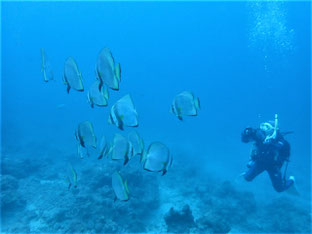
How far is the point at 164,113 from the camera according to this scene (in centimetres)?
8756

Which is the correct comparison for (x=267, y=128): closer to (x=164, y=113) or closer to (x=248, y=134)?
(x=248, y=134)

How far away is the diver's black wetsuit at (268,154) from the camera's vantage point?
321 inches

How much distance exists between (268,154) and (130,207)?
5364mm

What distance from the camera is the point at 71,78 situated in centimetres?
255

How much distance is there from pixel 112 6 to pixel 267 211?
128323 mm

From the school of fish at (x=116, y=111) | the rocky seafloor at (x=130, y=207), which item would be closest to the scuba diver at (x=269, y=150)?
the rocky seafloor at (x=130, y=207)

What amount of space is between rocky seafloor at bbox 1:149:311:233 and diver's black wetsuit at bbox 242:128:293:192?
5.74 feet

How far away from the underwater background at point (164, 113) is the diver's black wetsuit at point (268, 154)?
1.80 metres

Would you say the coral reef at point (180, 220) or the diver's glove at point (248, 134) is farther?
the diver's glove at point (248, 134)

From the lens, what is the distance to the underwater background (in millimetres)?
8094

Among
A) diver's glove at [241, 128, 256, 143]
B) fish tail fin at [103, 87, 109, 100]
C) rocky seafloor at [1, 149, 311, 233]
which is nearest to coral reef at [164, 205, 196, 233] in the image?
rocky seafloor at [1, 149, 311, 233]

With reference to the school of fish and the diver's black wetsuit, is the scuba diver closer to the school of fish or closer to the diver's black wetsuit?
the diver's black wetsuit

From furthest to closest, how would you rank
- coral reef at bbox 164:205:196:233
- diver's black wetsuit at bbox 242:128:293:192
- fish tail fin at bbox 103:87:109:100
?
diver's black wetsuit at bbox 242:128:293:192
coral reef at bbox 164:205:196:233
fish tail fin at bbox 103:87:109:100

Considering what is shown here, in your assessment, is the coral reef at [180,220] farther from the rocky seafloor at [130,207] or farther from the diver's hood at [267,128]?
the diver's hood at [267,128]
